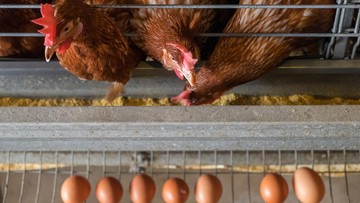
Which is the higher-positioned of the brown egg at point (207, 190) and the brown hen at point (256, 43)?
the brown hen at point (256, 43)

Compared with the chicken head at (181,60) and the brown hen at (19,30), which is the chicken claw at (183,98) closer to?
the chicken head at (181,60)

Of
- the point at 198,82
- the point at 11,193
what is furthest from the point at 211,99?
the point at 11,193

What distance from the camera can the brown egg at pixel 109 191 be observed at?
3.05 ft

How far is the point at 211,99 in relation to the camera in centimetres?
106

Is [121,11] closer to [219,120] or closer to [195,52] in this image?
[195,52]

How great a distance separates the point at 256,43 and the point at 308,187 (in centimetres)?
31

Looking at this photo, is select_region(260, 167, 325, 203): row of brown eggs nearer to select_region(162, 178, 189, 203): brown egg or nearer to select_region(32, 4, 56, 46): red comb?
select_region(162, 178, 189, 203): brown egg

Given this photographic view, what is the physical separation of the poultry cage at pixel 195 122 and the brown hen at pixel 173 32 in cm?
6

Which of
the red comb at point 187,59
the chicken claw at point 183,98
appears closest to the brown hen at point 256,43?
the chicken claw at point 183,98

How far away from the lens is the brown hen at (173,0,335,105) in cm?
95

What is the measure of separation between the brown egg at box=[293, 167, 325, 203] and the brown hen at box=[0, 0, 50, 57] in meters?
0.62

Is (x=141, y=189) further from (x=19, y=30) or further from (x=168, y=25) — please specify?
(x=19, y=30)

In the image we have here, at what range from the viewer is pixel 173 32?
0.90 metres

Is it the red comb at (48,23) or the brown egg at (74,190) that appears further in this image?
the brown egg at (74,190)
